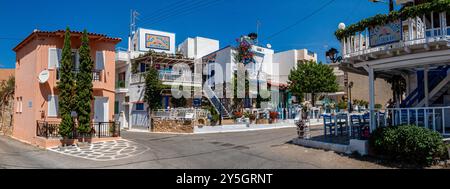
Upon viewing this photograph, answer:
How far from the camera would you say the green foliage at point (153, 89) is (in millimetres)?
24500

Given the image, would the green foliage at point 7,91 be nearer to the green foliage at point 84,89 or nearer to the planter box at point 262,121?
the green foliage at point 84,89

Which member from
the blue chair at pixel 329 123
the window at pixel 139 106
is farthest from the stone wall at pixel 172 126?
the blue chair at pixel 329 123

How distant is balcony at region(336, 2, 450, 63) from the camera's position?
877cm

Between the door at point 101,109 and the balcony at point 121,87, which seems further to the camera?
the balcony at point 121,87

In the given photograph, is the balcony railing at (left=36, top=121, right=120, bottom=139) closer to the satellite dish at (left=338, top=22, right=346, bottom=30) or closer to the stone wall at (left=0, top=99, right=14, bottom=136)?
the stone wall at (left=0, top=99, right=14, bottom=136)

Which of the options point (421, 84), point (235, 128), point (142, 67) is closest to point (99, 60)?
point (142, 67)

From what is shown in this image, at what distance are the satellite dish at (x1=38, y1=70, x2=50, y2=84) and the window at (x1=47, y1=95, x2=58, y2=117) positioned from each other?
4.19 ft

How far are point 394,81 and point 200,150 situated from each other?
992 centimetres

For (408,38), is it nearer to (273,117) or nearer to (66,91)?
(66,91)

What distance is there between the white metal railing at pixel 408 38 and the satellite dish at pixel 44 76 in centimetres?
1423

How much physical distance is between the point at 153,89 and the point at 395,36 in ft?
60.5

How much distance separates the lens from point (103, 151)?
44.2 feet

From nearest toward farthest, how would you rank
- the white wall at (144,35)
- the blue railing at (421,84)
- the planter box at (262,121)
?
the blue railing at (421,84), the planter box at (262,121), the white wall at (144,35)
